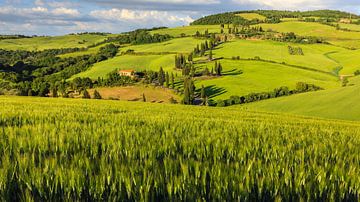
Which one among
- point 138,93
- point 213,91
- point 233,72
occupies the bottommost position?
point 138,93

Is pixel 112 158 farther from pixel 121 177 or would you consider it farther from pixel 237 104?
pixel 237 104

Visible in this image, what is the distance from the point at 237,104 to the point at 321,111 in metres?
39.3

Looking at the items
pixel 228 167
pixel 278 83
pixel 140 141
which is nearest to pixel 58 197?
pixel 228 167

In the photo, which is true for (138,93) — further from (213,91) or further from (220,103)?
(220,103)

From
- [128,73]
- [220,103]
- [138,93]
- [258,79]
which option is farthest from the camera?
[128,73]

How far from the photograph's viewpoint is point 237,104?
13988 centimetres

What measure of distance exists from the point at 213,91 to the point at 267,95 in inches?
913

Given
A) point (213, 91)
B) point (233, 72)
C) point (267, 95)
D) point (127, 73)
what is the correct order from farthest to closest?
point (127, 73) < point (233, 72) < point (213, 91) < point (267, 95)

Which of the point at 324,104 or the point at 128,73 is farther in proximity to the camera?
the point at 128,73

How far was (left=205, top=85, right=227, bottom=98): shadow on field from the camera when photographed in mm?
152375

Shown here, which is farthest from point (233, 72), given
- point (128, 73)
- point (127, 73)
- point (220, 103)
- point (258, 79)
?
point (127, 73)

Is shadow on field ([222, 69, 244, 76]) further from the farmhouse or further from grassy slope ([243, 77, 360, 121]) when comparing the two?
grassy slope ([243, 77, 360, 121])

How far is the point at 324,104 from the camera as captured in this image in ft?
363

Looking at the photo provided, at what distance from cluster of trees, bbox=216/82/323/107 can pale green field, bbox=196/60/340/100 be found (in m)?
4.85
